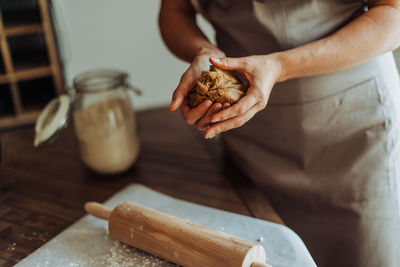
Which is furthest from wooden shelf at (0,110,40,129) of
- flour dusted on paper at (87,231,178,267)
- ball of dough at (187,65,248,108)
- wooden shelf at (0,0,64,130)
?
ball of dough at (187,65,248,108)

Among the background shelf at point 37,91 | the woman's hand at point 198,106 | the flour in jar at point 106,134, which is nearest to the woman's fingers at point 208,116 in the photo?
the woman's hand at point 198,106

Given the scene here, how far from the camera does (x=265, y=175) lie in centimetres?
106

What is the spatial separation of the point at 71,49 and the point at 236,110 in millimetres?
1801

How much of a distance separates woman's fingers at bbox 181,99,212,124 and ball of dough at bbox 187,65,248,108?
12mm

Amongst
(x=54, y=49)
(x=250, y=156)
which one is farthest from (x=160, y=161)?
(x=54, y=49)

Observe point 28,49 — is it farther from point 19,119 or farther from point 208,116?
point 208,116

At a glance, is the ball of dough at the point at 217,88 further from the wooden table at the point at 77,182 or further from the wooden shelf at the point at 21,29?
the wooden shelf at the point at 21,29

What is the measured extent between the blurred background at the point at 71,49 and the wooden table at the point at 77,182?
0.52 metres

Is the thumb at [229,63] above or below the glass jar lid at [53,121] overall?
above

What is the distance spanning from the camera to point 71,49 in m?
2.22

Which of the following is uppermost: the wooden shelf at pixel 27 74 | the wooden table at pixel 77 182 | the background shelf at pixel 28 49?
the background shelf at pixel 28 49

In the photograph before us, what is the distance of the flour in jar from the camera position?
1041mm

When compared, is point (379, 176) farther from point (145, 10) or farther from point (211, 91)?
point (145, 10)

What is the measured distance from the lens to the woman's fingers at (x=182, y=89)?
0.73 meters
